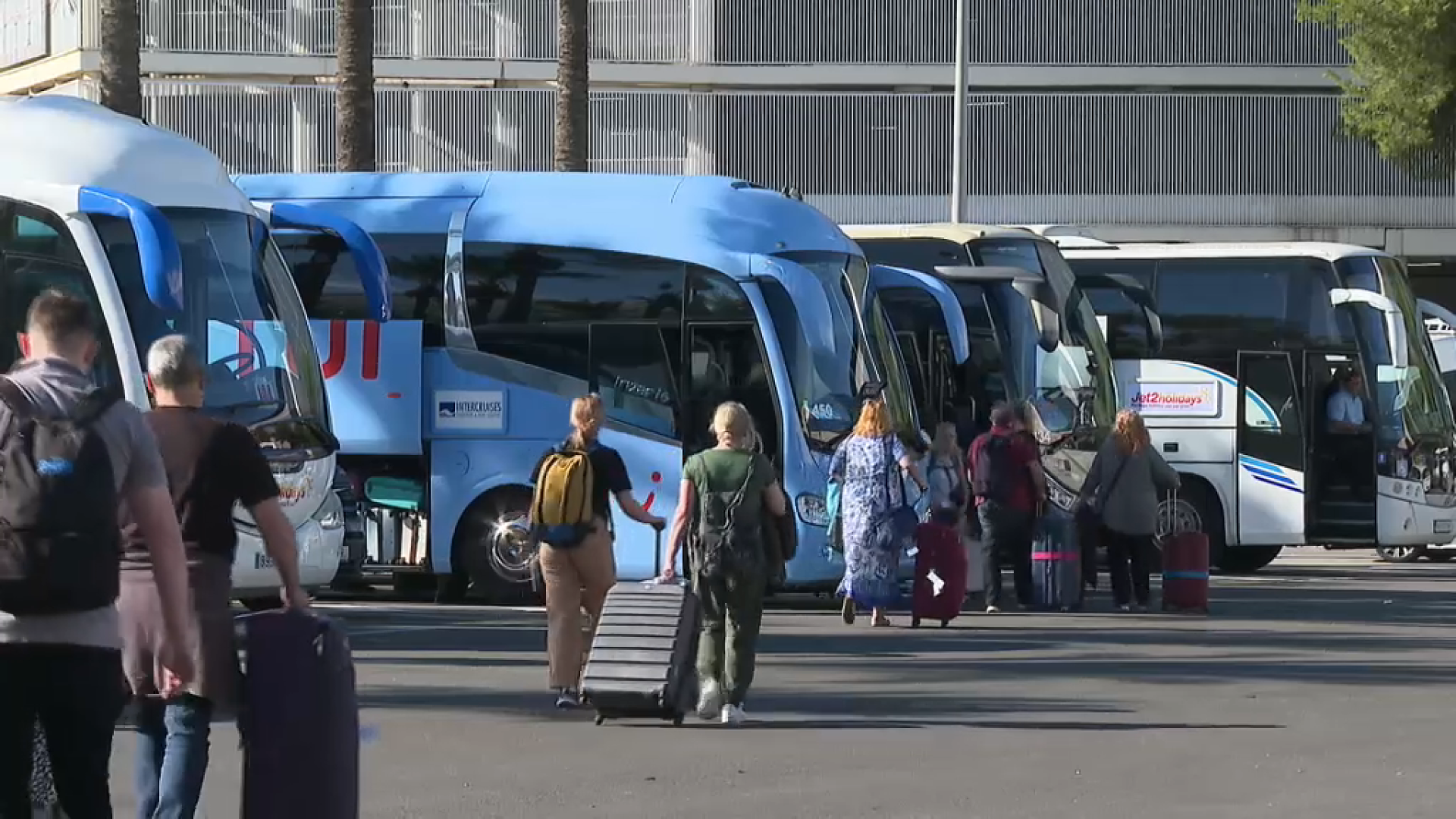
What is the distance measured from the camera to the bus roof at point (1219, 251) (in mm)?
28578

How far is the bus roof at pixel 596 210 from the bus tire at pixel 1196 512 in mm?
6775

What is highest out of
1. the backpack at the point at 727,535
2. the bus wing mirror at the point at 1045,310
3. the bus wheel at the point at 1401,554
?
the bus wing mirror at the point at 1045,310

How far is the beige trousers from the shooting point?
44.1 ft

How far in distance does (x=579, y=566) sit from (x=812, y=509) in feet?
24.8

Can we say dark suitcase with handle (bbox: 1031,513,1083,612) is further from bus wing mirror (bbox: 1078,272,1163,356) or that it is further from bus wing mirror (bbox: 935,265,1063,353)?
bus wing mirror (bbox: 1078,272,1163,356)

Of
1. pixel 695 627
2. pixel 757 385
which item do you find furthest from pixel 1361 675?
pixel 757 385

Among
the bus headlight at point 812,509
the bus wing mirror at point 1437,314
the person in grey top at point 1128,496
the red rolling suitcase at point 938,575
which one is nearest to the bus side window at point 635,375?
the bus headlight at point 812,509

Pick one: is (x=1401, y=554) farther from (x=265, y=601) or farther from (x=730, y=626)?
(x=730, y=626)

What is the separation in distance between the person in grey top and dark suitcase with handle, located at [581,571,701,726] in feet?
30.4

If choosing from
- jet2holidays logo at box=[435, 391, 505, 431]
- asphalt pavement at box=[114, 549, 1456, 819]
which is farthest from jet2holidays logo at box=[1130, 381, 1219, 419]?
jet2holidays logo at box=[435, 391, 505, 431]

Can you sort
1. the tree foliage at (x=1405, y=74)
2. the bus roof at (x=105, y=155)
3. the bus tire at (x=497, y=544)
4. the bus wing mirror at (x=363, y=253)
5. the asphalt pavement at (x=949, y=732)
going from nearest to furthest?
the asphalt pavement at (x=949, y=732)
the bus roof at (x=105, y=155)
the bus wing mirror at (x=363, y=253)
the bus tire at (x=497, y=544)
the tree foliage at (x=1405, y=74)

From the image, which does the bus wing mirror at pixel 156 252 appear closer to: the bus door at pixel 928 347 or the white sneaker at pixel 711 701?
the white sneaker at pixel 711 701

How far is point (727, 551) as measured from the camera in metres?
13.1

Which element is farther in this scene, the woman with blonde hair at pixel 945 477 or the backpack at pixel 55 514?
the woman with blonde hair at pixel 945 477
